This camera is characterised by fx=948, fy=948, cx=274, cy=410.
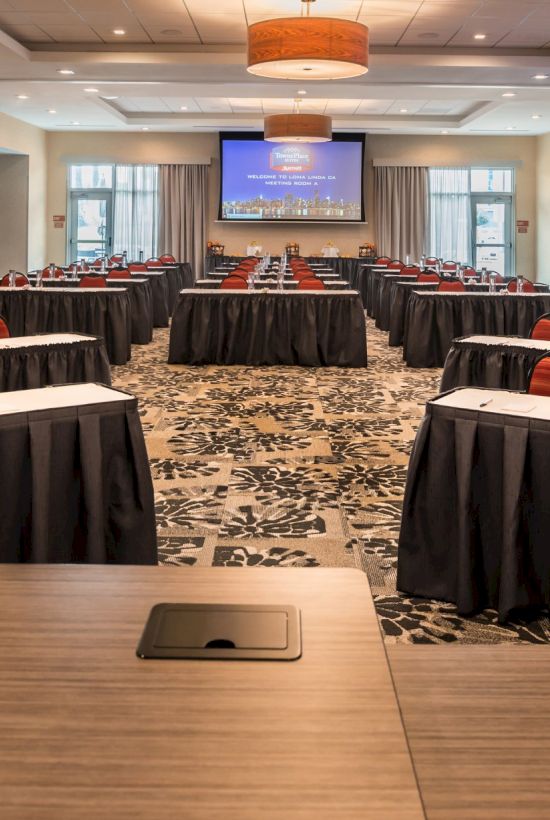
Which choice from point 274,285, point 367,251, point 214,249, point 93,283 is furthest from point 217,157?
point 93,283

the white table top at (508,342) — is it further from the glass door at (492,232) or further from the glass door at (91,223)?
the glass door at (91,223)

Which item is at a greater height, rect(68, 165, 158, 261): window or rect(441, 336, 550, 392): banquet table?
rect(68, 165, 158, 261): window

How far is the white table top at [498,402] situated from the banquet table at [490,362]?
2.28m

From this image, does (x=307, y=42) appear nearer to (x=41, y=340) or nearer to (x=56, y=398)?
(x=41, y=340)

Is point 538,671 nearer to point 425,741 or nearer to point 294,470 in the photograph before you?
point 425,741

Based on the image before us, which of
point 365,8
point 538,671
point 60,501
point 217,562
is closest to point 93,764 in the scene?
point 538,671

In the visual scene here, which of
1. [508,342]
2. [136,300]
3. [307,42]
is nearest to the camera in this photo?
[508,342]

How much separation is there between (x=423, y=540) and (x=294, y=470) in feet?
7.42

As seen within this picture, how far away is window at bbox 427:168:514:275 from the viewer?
22.6m

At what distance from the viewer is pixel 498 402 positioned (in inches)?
145

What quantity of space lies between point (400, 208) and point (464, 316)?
12.5m

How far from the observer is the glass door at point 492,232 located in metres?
22.8

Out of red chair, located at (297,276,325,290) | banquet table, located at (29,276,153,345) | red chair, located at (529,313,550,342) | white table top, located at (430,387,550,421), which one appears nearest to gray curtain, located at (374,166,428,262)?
banquet table, located at (29,276,153,345)

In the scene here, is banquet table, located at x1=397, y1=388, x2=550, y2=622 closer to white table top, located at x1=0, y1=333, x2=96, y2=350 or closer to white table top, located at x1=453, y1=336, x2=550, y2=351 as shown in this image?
white table top, located at x1=453, y1=336, x2=550, y2=351
